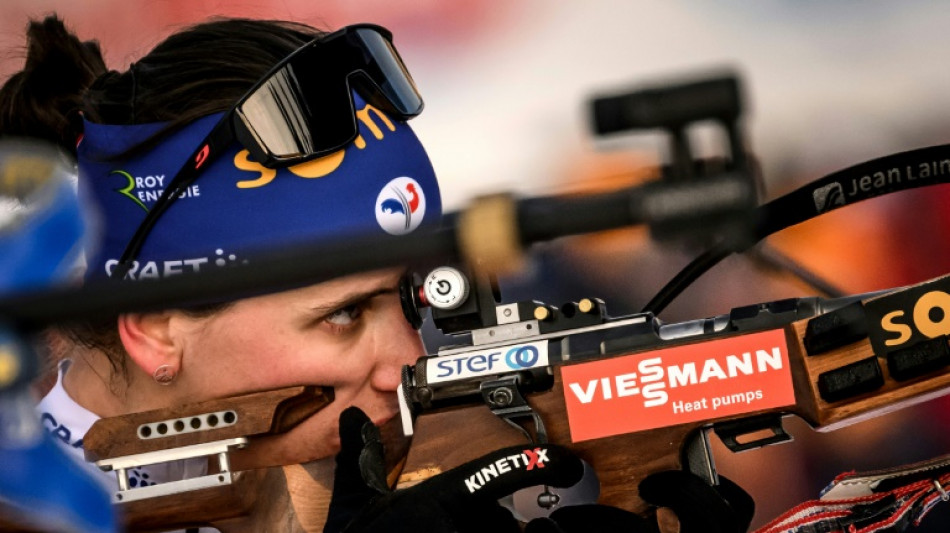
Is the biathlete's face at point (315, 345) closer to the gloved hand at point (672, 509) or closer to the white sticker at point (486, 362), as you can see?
the white sticker at point (486, 362)

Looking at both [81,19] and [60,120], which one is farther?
[81,19]

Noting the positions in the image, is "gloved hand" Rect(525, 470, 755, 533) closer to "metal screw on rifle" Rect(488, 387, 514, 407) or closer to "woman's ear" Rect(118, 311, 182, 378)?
"metal screw on rifle" Rect(488, 387, 514, 407)

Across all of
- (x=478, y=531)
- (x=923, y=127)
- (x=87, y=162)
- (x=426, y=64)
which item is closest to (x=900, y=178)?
(x=923, y=127)

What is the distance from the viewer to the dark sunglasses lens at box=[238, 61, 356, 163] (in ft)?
5.75

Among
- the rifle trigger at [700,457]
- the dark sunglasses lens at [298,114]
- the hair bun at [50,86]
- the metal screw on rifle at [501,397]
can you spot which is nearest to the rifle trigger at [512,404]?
the metal screw on rifle at [501,397]

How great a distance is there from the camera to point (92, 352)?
1.89 m

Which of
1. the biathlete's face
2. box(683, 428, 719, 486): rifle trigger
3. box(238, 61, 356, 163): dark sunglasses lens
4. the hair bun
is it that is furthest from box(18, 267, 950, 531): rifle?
the hair bun

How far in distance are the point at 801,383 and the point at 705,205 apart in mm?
600

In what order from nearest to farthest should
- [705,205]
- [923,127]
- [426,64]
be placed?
[705,205] < [923,127] < [426,64]

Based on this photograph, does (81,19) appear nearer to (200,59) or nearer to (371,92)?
(200,59)

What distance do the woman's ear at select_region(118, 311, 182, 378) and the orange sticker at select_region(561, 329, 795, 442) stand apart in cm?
61

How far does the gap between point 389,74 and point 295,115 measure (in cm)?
18

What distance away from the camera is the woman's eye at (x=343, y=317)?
5.85 feet

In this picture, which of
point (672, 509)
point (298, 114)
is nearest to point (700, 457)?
point (672, 509)
